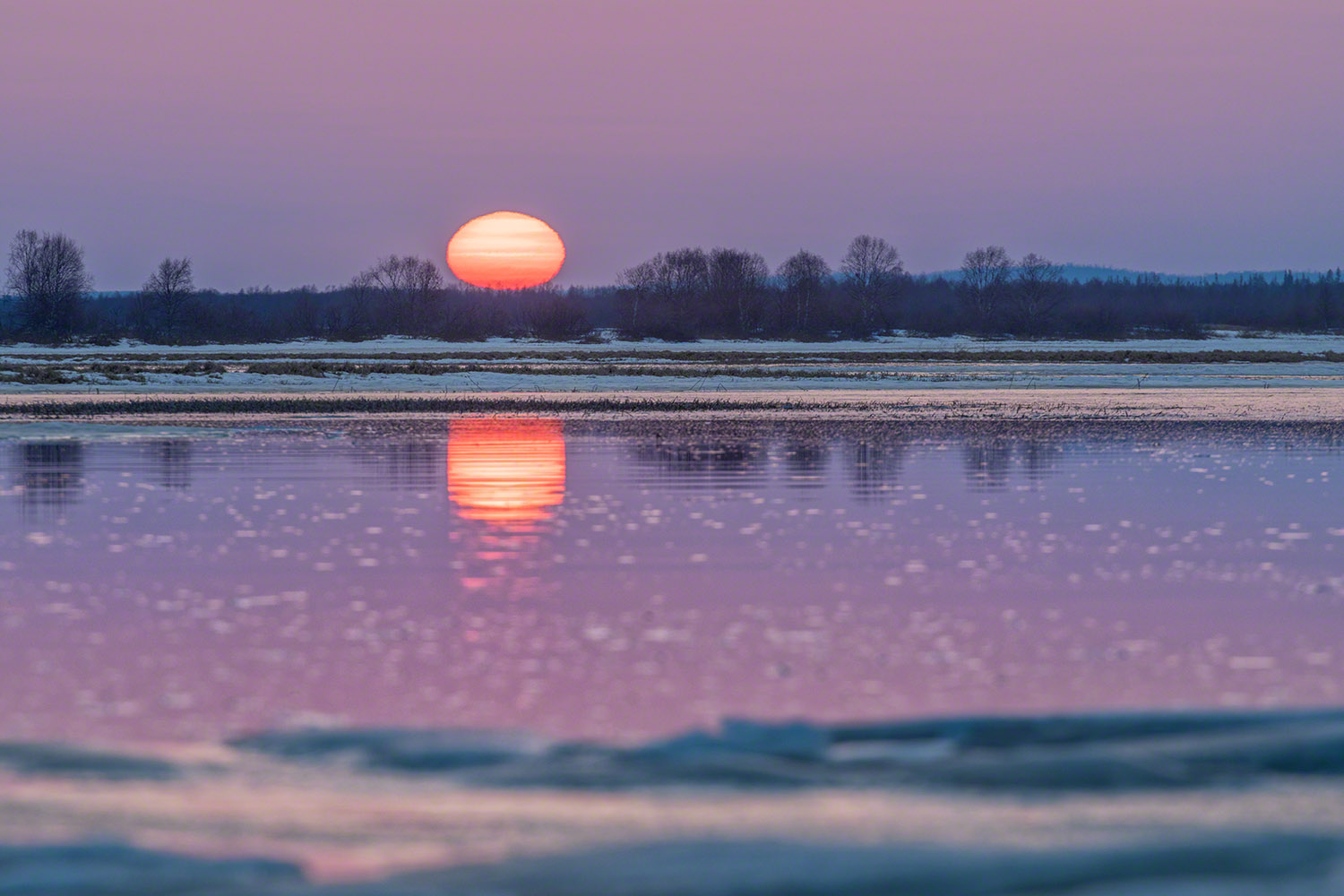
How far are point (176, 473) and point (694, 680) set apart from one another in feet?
36.5

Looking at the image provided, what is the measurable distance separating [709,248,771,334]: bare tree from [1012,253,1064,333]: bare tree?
21876 millimetres

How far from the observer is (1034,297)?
133000 mm

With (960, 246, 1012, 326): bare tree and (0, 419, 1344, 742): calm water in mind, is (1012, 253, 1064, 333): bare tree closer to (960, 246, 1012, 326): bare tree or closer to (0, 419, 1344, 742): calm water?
(960, 246, 1012, 326): bare tree

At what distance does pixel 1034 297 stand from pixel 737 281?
27.2 meters

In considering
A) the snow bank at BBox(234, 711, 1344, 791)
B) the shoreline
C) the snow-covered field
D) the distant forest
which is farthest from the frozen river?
the distant forest

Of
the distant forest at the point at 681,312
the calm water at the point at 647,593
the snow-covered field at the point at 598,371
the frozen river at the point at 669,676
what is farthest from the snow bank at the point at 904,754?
the distant forest at the point at 681,312

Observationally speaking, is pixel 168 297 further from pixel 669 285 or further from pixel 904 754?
pixel 904 754

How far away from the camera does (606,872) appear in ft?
13.5

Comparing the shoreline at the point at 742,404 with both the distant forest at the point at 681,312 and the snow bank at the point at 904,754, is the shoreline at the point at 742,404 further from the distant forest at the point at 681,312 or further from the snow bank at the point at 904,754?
the distant forest at the point at 681,312

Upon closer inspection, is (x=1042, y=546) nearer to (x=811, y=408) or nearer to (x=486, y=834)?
(x=486, y=834)

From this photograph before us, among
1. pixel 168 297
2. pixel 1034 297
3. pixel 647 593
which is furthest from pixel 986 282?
pixel 647 593

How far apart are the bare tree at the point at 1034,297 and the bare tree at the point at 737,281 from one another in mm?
21876

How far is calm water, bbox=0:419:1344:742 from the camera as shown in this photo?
A: 5965mm

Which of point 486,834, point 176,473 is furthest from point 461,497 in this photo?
point 486,834
